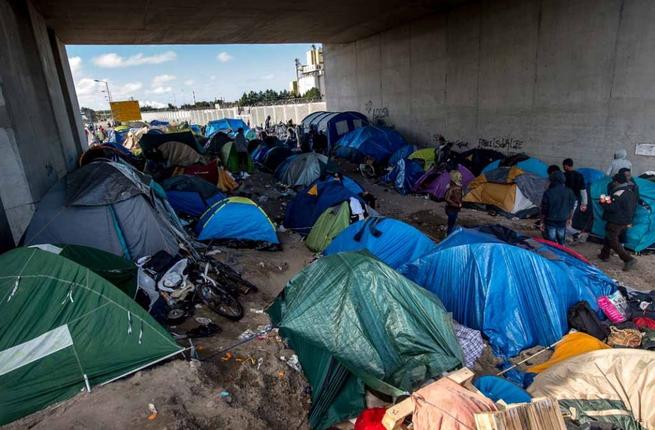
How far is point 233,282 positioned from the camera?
7234mm

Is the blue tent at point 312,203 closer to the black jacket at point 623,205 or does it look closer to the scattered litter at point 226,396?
the black jacket at point 623,205

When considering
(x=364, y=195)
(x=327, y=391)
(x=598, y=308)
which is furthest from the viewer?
(x=364, y=195)

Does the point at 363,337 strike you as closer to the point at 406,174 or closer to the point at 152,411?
the point at 152,411

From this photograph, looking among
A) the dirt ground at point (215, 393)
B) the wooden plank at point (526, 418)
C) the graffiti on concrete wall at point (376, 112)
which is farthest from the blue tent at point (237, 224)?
the graffiti on concrete wall at point (376, 112)

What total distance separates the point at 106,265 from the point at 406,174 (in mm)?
10090

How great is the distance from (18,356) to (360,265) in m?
3.63

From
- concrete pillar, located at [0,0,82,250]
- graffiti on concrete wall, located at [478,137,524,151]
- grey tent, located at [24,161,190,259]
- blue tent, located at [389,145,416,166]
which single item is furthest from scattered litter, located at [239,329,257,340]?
blue tent, located at [389,145,416,166]

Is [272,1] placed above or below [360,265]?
above

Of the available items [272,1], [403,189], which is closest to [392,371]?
[403,189]

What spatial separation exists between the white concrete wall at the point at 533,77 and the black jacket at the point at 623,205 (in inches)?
142

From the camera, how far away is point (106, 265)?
5801 millimetres

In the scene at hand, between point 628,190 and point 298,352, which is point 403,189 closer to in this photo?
point 628,190

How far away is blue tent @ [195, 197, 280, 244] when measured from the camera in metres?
9.06

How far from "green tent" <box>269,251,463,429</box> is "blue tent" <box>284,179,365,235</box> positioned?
481 centimetres
